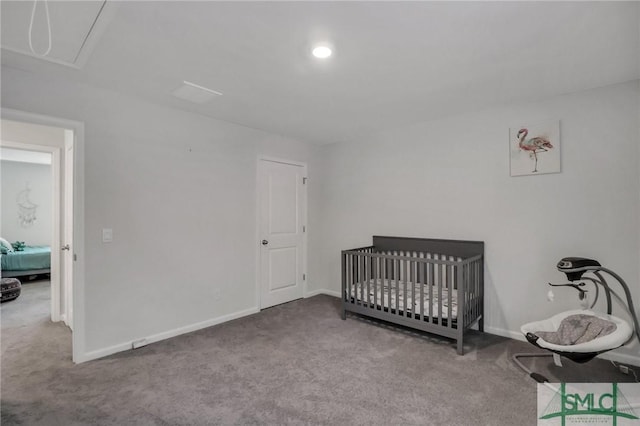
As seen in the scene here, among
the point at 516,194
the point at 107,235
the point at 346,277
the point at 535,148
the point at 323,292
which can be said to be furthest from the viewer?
the point at 323,292

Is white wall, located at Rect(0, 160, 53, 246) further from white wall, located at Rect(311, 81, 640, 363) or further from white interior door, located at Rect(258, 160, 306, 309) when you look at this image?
white wall, located at Rect(311, 81, 640, 363)

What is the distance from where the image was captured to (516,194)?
2.96 meters

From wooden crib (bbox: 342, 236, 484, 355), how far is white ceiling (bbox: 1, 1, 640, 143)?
1.56 meters

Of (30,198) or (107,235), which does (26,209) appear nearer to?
(30,198)

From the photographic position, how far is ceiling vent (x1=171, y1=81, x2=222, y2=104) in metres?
2.52

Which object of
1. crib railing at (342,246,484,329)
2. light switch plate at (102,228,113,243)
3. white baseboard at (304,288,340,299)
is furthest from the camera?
white baseboard at (304,288,340,299)

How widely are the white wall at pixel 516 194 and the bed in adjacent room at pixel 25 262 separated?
591cm

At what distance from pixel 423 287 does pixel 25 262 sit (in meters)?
6.78

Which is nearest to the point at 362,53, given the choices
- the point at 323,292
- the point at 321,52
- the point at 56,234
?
the point at 321,52

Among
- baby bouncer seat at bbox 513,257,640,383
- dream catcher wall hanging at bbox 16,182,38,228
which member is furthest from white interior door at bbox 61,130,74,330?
dream catcher wall hanging at bbox 16,182,38,228

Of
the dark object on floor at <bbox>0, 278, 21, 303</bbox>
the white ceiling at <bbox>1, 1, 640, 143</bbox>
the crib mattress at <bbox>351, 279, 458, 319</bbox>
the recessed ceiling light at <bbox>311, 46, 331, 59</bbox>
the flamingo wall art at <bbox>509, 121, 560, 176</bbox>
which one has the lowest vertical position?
the dark object on floor at <bbox>0, 278, 21, 303</bbox>

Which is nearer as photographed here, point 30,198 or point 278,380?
point 278,380

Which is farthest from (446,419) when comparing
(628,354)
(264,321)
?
(264,321)

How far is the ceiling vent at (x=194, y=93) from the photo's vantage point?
2524 mm
